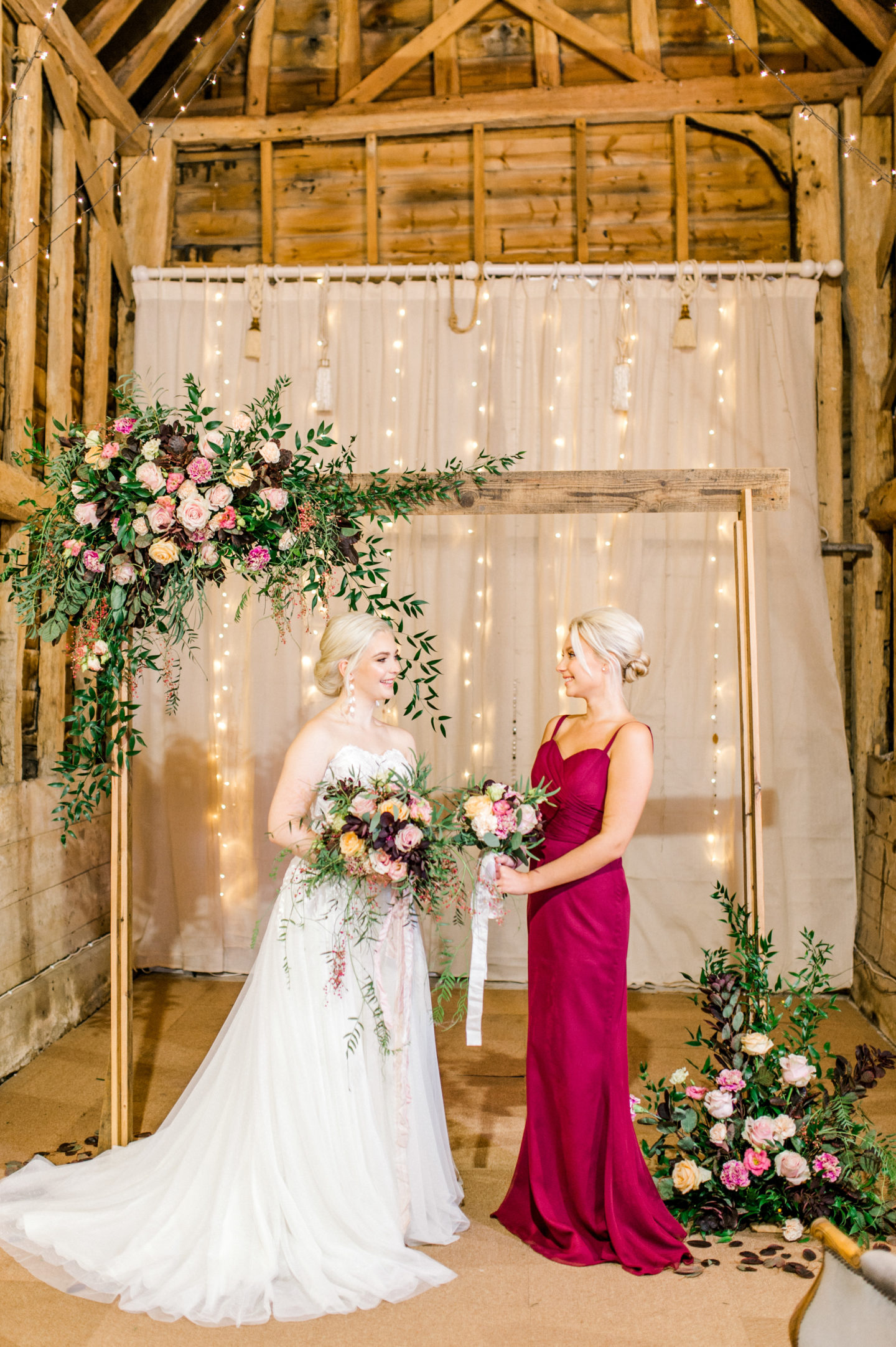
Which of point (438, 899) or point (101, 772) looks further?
point (101, 772)

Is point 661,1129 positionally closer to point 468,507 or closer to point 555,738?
point 555,738

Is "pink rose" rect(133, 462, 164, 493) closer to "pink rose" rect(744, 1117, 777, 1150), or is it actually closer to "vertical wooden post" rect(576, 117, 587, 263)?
"pink rose" rect(744, 1117, 777, 1150)

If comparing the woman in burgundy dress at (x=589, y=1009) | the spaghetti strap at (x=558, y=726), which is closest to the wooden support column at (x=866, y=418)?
the spaghetti strap at (x=558, y=726)

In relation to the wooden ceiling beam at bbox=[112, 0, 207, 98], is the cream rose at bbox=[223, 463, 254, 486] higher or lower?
lower

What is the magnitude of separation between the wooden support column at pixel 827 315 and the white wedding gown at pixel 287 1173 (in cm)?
337

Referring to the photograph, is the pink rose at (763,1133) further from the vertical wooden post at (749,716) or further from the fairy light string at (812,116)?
the fairy light string at (812,116)

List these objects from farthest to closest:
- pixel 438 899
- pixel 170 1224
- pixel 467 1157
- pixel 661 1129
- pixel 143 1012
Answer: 1. pixel 143 1012
2. pixel 467 1157
3. pixel 661 1129
4. pixel 438 899
5. pixel 170 1224

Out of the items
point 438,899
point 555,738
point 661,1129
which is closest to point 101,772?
point 438,899

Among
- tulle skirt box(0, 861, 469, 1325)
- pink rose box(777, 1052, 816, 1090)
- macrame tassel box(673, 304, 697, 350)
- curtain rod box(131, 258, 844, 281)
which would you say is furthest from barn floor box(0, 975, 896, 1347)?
curtain rod box(131, 258, 844, 281)

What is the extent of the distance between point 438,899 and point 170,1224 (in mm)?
1108

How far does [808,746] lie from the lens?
5.17 m

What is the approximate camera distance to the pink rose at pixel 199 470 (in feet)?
9.91

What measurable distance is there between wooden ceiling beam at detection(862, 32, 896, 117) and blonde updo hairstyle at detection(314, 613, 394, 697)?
13.7 feet

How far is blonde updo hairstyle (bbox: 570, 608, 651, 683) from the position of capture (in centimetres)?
292
